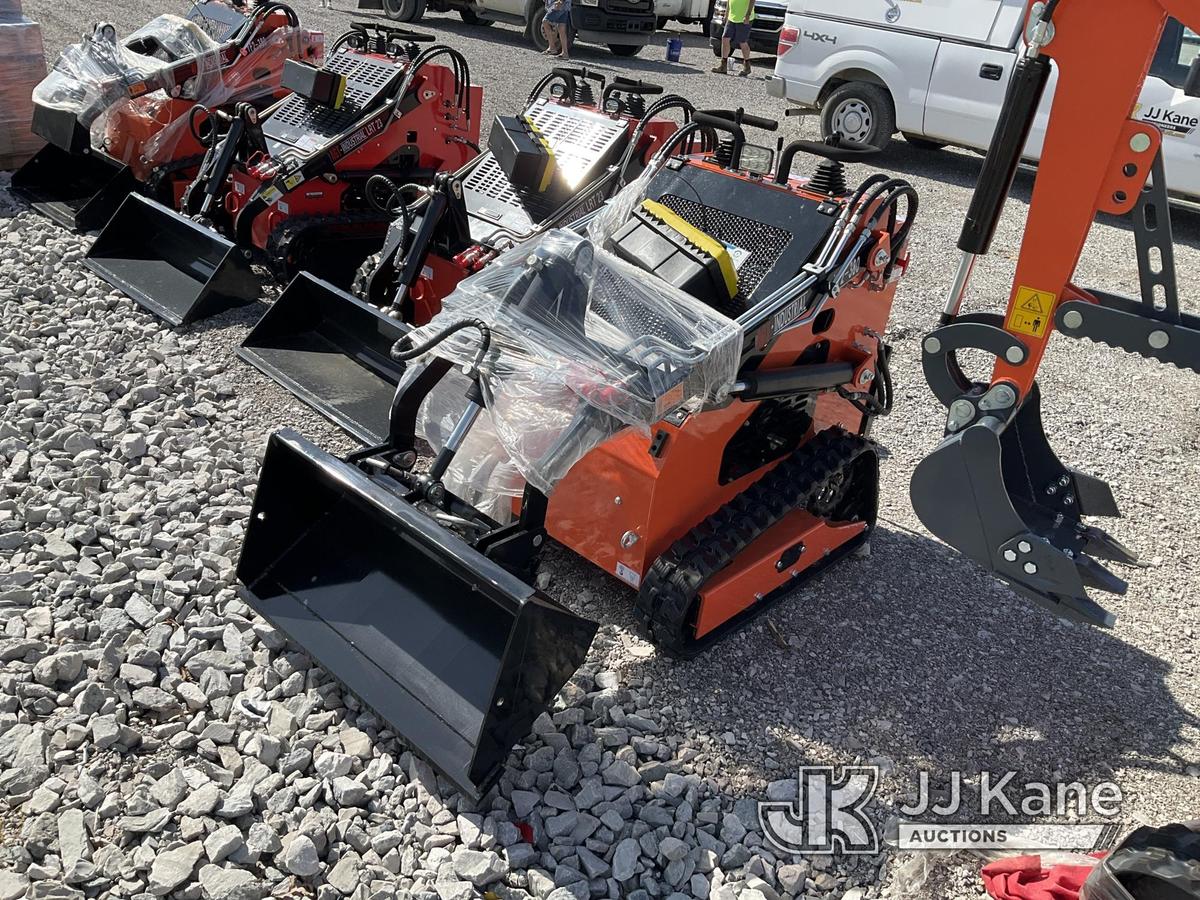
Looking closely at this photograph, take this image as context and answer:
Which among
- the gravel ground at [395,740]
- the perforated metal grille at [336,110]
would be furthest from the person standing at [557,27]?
the gravel ground at [395,740]

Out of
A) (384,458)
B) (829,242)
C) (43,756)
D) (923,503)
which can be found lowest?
(43,756)

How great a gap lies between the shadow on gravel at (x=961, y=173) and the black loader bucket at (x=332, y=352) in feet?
21.2

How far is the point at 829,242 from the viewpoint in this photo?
11.7ft

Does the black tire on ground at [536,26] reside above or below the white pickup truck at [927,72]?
below

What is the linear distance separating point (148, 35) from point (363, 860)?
6245 millimetres

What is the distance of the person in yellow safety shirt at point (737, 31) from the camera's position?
539 inches

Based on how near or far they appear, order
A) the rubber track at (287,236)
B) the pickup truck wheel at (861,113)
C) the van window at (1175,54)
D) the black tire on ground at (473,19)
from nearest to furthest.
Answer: the rubber track at (287,236), the van window at (1175,54), the pickup truck wheel at (861,113), the black tire on ground at (473,19)

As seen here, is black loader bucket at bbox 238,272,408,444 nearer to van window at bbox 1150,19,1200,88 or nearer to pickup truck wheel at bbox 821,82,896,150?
pickup truck wheel at bbox 821,82,896,150

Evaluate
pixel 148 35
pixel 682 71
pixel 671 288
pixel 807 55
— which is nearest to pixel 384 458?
pixel 671 288

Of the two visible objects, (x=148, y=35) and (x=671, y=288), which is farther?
(x=148, y=35)

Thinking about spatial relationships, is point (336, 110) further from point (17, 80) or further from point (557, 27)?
point (557, 27)

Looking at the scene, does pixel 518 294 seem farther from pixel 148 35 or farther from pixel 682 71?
pixel 682 71

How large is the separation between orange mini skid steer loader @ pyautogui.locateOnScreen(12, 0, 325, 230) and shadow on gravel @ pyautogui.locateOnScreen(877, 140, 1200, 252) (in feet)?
19.5

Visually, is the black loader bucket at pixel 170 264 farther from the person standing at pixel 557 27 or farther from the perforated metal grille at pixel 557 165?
the person standing at pixel 557 27
